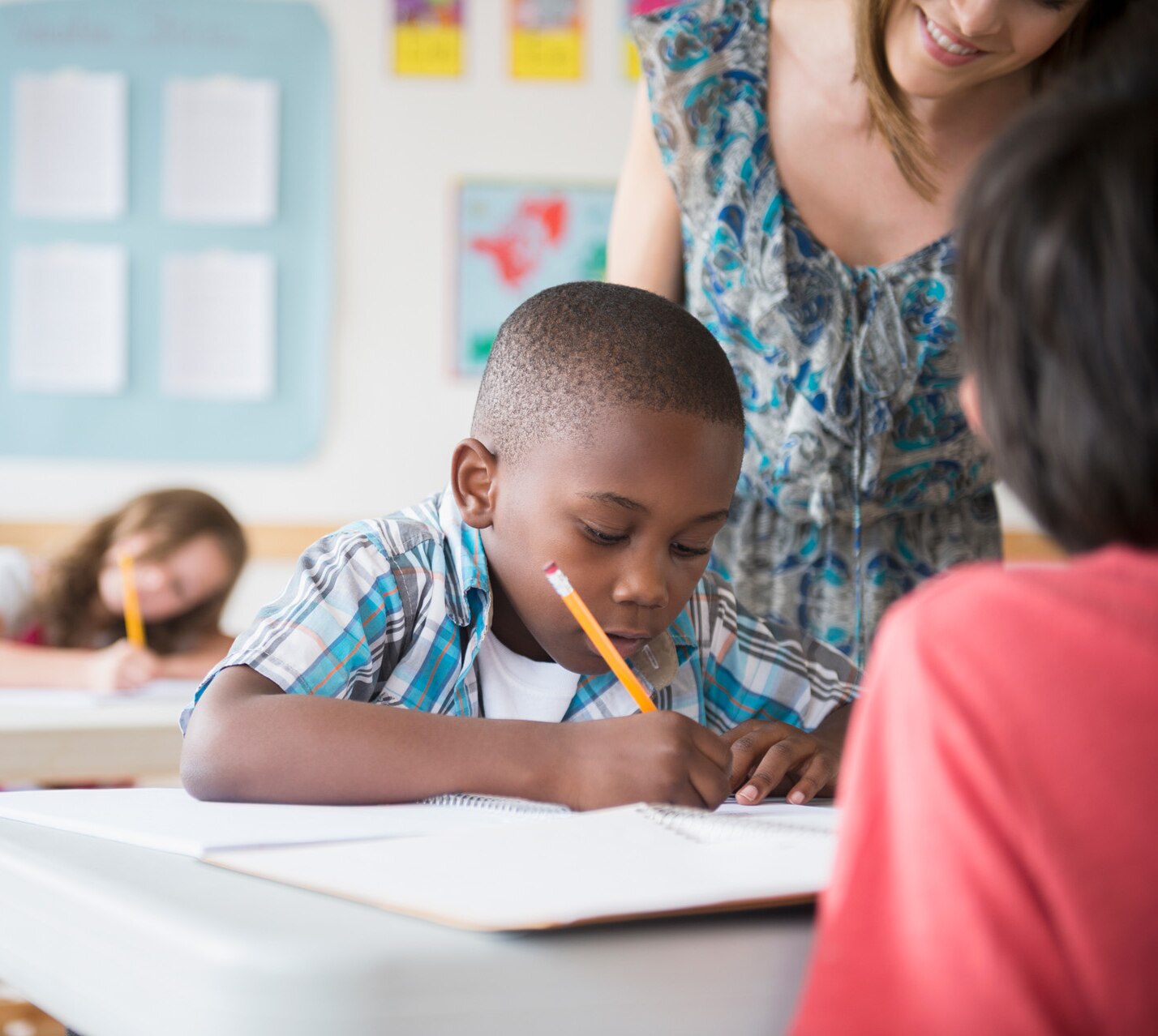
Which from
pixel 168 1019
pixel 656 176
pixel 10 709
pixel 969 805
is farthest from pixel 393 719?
pixel 10 709

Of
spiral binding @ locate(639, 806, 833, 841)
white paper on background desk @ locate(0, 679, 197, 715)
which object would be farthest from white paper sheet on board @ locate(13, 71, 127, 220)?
spiral binding @ locate(639, 806, 833, 841)

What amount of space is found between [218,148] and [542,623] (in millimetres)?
2151

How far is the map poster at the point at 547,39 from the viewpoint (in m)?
2.89

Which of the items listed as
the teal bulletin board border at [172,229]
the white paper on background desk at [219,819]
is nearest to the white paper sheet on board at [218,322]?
the teal bulletin board border at [172,229]

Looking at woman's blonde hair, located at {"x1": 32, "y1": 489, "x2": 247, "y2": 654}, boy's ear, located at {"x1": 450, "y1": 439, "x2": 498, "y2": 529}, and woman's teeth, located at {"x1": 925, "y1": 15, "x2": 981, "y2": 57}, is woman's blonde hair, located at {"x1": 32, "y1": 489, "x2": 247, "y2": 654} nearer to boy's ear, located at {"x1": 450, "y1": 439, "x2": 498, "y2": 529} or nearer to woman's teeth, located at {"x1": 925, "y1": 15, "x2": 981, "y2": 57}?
boy's ear, located at {"x1": 450, "y1": 439, "x2": 498, "y2": 529}

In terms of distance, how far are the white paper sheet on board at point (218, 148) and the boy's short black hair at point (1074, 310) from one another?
263 cm

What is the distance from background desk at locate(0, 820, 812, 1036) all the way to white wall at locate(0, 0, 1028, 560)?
2.43m

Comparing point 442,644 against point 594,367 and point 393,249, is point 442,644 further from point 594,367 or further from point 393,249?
point 393,249

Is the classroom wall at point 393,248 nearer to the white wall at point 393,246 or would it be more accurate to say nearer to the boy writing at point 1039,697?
the white wall at point 393,246

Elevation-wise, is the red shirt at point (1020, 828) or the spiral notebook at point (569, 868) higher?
the red shirt at point (1020, 828)

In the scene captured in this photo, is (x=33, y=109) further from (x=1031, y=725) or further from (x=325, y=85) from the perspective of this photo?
(x=1031, y=725)

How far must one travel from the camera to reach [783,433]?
1.30 metres

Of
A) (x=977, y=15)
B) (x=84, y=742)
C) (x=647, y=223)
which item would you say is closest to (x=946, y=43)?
(x=977, y=15)

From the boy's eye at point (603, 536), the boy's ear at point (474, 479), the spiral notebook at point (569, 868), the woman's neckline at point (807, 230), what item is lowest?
the spiral notebook at point (569, 868)
